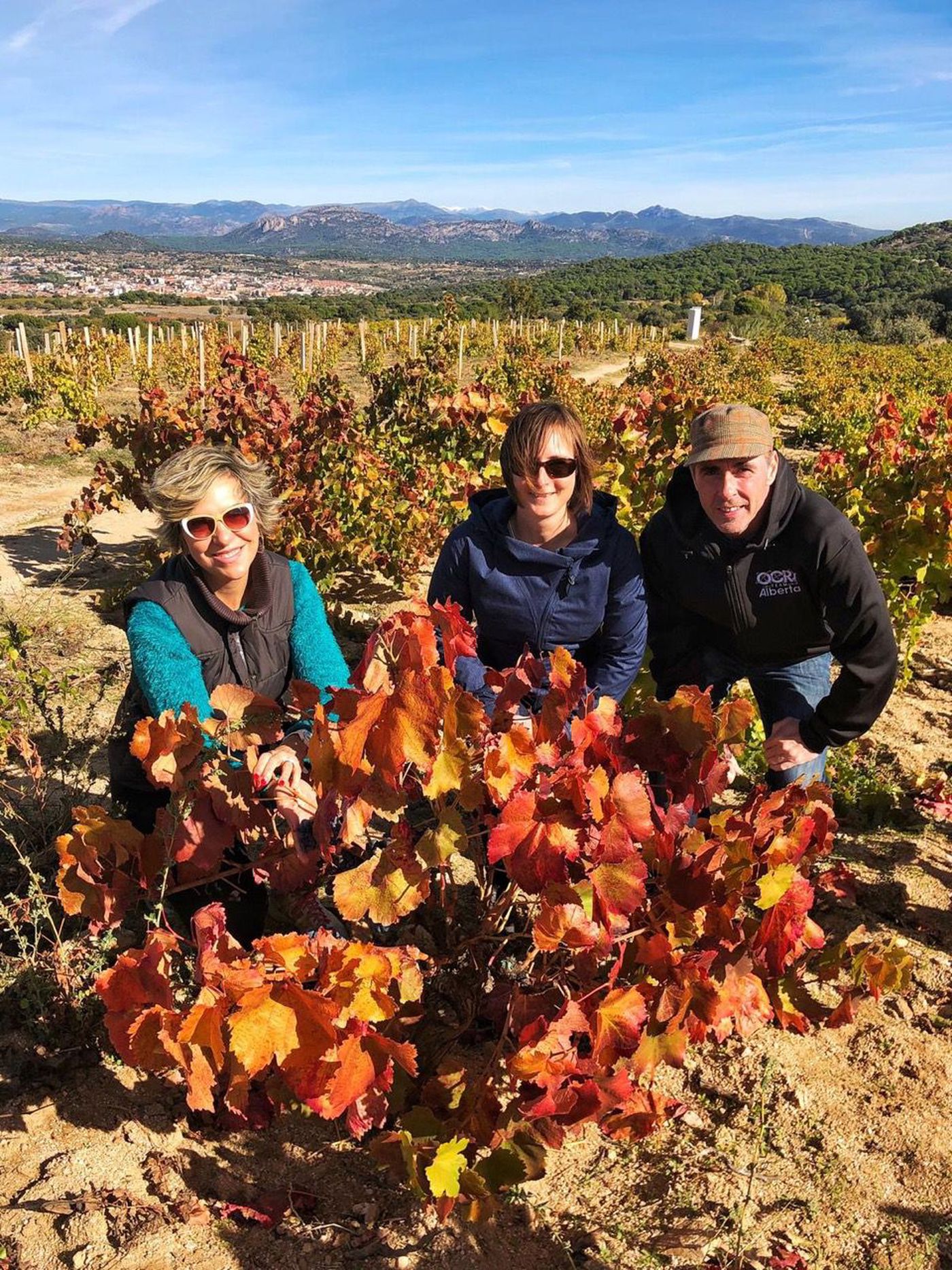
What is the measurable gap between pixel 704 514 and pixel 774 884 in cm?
120

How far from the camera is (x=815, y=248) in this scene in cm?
8238

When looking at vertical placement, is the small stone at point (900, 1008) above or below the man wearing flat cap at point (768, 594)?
below

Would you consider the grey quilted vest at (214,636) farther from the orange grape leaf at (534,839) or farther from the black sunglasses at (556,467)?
the orange grape leaf at (534,839)

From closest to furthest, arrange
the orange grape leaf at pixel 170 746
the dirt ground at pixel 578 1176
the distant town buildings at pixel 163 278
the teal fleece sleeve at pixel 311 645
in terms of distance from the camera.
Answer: the orange grape leaf at pixel 170 746 → the dirt ground at pixel 578 1176 → the teal fleece sleeve at pixel 311 645 → the distant town buildings at pixel 163 278

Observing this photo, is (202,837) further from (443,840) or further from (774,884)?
(774,884)

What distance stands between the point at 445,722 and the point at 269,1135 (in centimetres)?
136

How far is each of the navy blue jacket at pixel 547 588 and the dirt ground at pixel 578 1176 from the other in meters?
1.10

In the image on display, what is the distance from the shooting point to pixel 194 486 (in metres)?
2.09

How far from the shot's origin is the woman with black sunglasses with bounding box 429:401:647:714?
2.12 meters

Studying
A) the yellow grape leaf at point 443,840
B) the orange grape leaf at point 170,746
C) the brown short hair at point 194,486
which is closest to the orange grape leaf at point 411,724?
the yellow grape leaf at point 443,840

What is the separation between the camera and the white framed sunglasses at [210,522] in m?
2.08

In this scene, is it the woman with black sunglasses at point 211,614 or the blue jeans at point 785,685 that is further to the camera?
the blue jeans at point 785,685

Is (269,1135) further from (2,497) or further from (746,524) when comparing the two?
(2,497)

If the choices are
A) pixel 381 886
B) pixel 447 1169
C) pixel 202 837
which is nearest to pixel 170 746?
pixel 202 837
